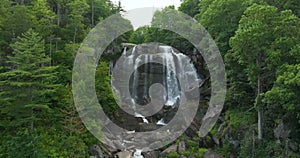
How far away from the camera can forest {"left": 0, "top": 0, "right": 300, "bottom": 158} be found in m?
12.9

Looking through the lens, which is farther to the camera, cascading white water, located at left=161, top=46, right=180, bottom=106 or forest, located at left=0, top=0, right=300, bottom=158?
cascading white water, located at left=161, top=46, right=180, bottom=106

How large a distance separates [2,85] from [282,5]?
51.7ft

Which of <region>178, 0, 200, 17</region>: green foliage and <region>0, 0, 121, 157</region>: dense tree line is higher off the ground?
<region>178, 0, 200, 17</region>: green foliage

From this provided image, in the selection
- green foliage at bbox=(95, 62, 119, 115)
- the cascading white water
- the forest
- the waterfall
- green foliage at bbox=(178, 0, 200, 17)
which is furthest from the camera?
green foliage at bbox=(178, 0, 200, 17)

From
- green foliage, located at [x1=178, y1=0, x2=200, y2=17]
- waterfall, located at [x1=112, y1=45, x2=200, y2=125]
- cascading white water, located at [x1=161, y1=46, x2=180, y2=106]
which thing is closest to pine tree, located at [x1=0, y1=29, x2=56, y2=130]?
waterfall, located at [x1=112, y1=45, x2=200, y2=125]

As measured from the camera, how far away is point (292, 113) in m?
13.5

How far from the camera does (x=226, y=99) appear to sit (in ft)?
56.7

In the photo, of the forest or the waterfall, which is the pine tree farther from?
the waterfall

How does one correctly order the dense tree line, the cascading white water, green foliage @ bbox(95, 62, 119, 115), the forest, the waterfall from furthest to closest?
1. the waterfall
2. the cascading white water
3. green foliage @ bbox(95, 62, 119, 115)
4. the forest
5. the dense tree line

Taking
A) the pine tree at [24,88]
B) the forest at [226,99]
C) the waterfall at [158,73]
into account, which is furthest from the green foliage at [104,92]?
the waterfall at [158,73]

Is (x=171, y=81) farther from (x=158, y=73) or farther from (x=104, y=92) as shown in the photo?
(x=104, y=92)

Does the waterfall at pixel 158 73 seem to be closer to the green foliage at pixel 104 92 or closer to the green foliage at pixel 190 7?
the green foliage at pixel 104 92

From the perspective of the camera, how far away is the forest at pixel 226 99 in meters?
12.9

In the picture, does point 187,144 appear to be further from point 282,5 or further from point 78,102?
point 282,5
